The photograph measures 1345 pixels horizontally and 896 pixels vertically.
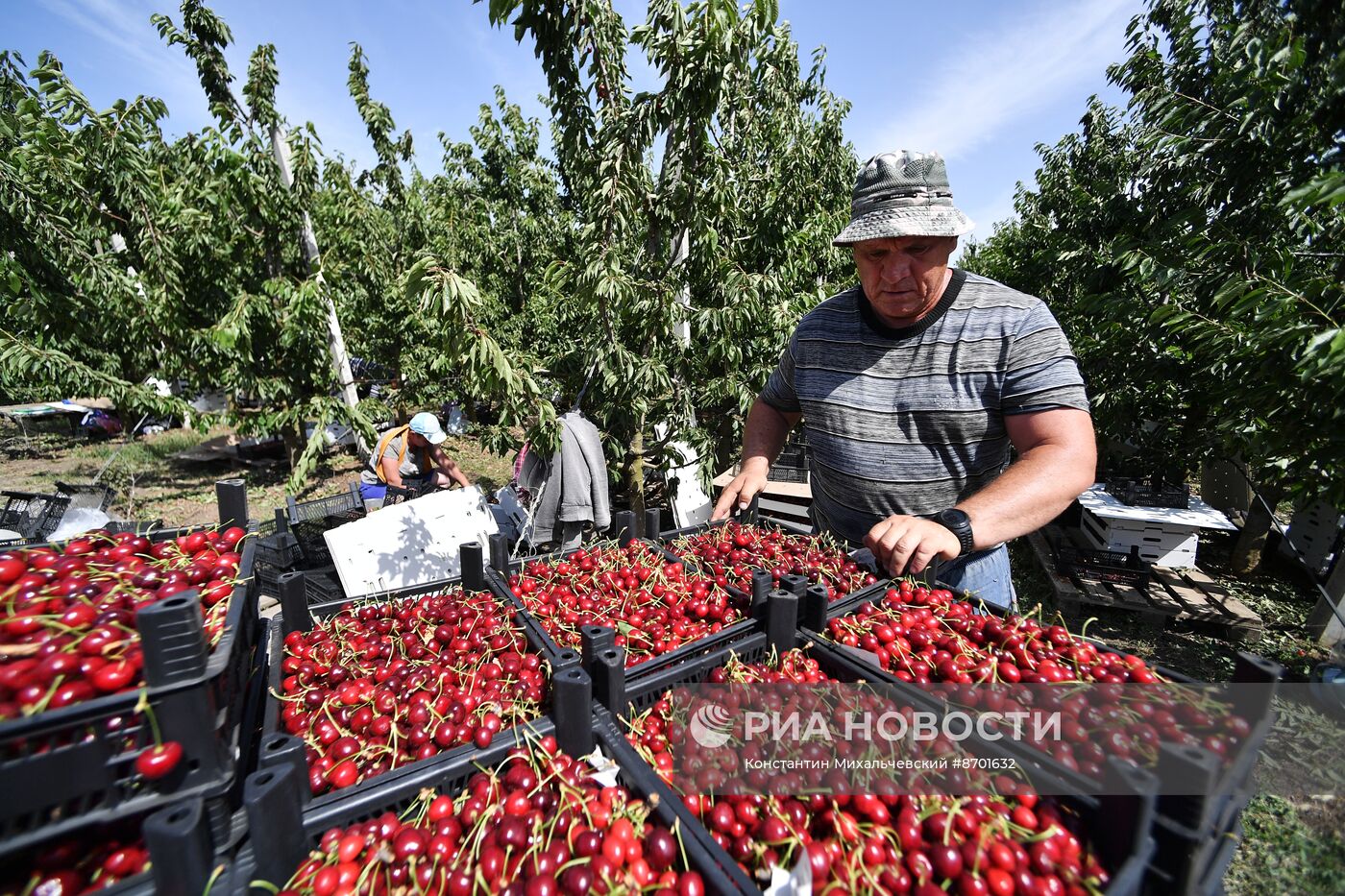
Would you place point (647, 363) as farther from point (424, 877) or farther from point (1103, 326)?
point (1103, 326)

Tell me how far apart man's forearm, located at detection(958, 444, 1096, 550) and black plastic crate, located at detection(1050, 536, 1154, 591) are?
4.49m

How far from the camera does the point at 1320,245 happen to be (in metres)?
4.21

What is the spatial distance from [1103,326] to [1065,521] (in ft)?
9.24

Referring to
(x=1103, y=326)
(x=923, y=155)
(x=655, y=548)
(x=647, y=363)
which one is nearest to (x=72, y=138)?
(x=647, y=363)

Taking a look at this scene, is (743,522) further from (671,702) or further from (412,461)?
(412,461)

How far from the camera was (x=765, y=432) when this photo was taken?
2.84m

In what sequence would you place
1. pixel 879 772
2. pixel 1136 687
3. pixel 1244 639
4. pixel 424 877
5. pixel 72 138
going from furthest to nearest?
pixel 72 138
pixel 1244 639
pixel 1136 687
pixel 879 772
pixel 424 877

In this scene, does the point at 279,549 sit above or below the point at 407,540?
above

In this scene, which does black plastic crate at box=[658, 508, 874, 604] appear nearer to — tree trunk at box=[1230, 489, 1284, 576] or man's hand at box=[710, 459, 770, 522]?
man's hand at box=[710, 459, 770, 522]

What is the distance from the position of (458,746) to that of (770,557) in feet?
4.82

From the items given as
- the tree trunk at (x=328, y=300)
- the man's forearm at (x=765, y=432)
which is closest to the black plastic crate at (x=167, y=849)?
the man's forearm at (x=765, y=432)

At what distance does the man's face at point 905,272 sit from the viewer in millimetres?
2006

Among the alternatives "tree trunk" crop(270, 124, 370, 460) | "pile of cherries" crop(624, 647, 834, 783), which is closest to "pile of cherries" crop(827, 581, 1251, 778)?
"pile of cherries" crop(624, 647, 834, 783)

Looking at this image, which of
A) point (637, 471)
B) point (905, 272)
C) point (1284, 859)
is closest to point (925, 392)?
point (905, 272)
